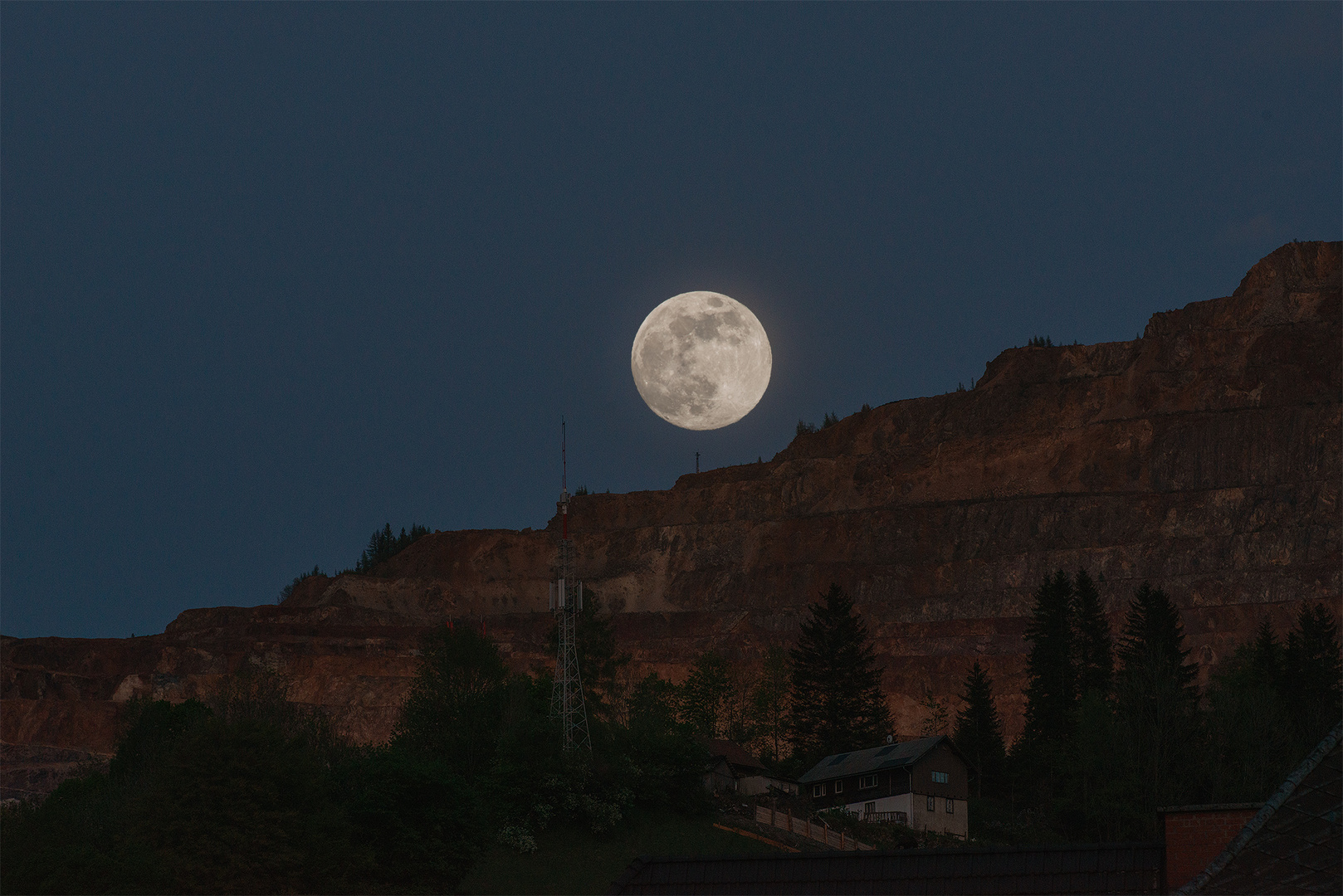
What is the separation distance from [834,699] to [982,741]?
894 centimetres

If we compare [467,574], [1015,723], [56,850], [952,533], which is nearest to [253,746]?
[56,850]

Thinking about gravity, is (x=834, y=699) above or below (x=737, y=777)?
above

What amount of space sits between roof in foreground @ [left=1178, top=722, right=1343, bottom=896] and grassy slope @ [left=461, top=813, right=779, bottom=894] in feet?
122

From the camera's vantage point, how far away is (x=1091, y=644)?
82.5 m

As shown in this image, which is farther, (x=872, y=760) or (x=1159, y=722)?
(x=872, y=760)

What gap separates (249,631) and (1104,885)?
149 m

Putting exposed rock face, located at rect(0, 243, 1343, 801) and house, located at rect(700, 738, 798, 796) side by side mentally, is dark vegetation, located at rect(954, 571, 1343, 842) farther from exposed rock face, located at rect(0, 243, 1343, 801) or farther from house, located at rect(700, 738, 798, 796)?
exposed rock face, located at rect(0, 243, 1343, 801)

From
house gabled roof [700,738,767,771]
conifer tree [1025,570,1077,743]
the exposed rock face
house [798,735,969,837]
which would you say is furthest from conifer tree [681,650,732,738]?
house [798,735,969,837]

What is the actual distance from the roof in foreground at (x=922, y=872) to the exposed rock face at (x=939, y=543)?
102m

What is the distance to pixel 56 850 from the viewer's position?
33.9 metres

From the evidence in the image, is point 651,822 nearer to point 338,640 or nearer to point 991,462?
point 338,640

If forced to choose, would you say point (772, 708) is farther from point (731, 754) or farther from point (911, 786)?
point (911, 786)

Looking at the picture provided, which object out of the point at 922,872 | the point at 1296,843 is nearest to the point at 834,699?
the point at 922,872

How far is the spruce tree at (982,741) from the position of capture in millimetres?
78312
